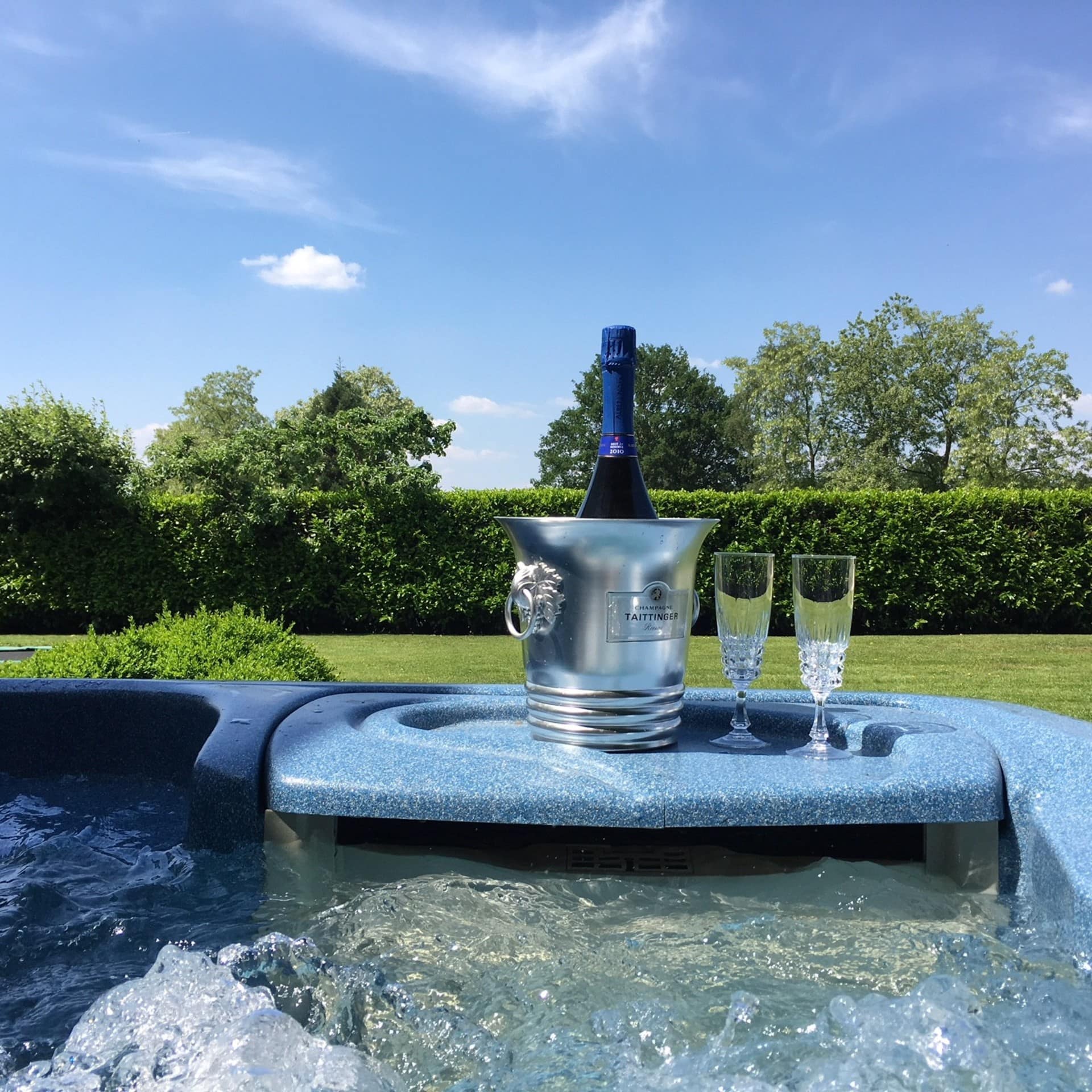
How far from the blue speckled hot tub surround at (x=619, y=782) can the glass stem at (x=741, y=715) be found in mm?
94

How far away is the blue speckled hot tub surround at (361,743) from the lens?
1857 mm

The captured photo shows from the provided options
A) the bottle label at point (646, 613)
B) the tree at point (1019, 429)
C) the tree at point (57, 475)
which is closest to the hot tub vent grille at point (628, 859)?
the bottle label at point (646, 613)

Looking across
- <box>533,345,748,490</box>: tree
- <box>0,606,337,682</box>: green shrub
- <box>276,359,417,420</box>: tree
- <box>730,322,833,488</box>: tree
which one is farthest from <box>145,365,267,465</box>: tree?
<box>0,606,337,682</box>: green shrub

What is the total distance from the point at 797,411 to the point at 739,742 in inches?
1287

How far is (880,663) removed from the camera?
31.9 ft

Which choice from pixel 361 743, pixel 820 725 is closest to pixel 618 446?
pixel 820 725

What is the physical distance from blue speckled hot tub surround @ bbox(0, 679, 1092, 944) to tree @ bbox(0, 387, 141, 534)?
37.5 feet

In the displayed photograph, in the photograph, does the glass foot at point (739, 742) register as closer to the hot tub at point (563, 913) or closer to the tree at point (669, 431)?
the hot tub at point (563, 913)

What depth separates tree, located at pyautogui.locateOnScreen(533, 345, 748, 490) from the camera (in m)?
40.0

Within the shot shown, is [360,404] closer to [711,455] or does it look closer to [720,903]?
[711,455]

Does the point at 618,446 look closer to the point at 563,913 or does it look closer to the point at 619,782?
the point at 619,782

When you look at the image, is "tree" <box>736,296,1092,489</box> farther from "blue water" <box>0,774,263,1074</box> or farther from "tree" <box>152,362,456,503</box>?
"blue water" <box>0,774,263,1074</box>

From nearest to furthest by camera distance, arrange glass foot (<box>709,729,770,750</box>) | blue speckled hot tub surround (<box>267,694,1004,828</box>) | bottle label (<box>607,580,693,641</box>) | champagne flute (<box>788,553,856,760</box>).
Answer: blue speckled hot tub surround (<box>267,694,1004,828</box>)
bottle label (<box>607,580,693,641</box>)
champagne flute (<box>788,553,856,760</box>)
glass foot (<box>709,729,770,750</box>)

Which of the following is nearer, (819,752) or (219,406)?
(819,752)
